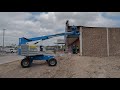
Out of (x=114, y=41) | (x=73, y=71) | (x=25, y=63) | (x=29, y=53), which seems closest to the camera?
(x=73, y=71)

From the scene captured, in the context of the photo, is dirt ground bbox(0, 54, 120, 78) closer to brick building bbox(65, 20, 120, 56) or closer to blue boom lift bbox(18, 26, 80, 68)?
blue boom lift bbox(18, 26, 80, 68)

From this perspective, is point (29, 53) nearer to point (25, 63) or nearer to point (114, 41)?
point (25, 63)

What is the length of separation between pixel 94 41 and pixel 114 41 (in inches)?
69.6

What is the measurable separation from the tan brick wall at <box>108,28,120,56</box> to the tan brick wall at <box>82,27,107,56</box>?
49 cm

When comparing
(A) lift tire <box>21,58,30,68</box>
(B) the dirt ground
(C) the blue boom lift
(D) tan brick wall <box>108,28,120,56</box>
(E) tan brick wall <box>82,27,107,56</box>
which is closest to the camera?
(B) the dirt ground

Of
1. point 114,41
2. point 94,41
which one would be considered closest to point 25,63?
point 94,41

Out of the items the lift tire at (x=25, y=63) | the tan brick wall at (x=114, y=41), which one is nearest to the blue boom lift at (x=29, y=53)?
the lift tire at (x=25, y=63)

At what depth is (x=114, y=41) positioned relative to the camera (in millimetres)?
15727

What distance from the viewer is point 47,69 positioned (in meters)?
11.0

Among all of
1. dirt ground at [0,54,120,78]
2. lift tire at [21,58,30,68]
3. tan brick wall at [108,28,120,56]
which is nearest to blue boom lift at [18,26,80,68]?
lift tire at [21,58,30,68]

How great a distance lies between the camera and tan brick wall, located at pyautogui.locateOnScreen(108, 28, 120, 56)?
1543 centimetres
